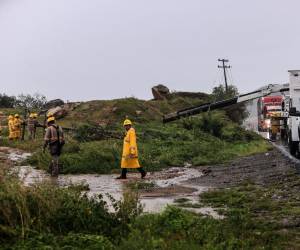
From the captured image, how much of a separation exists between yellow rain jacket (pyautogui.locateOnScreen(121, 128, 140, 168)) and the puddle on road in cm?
52

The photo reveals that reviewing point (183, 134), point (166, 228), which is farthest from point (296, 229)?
point (183, 134)

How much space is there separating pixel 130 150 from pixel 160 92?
115 ft

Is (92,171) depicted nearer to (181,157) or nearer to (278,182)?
(181,157)

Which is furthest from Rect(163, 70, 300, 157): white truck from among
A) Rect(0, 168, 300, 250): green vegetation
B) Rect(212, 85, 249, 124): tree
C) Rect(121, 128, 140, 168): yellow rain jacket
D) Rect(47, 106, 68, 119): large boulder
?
Rect(212, 85, 249, 124): tree

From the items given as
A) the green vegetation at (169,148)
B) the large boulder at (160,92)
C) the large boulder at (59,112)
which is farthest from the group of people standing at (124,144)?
the large boulder at (160,92)

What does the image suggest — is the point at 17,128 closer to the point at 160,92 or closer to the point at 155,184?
the point at 155,184

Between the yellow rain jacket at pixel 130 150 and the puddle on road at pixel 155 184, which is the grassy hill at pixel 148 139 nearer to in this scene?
the puddle on road at pixel 155 184

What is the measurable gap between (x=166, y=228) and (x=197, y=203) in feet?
13.2

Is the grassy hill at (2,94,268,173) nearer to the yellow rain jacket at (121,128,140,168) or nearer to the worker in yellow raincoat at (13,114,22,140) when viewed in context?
the worker in yellow raincoat at (13,114,22,140)

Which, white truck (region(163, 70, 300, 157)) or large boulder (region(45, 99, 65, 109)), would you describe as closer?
white truck (region(163, 70, 300, 157))

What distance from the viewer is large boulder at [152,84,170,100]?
52950 millimetres

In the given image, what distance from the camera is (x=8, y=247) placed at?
782cm

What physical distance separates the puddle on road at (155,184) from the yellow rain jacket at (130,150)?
52 cm

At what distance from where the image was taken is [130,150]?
738 inches
